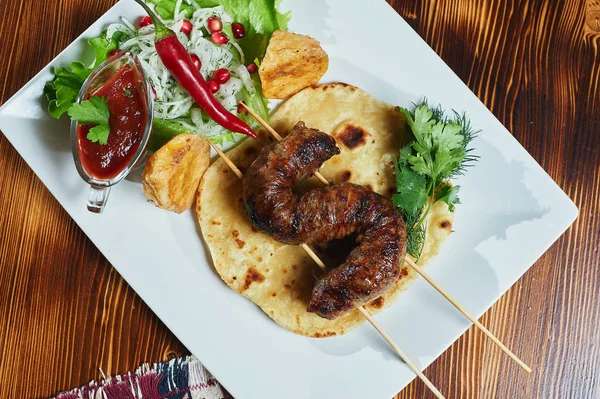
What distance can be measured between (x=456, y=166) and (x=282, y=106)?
1.45m

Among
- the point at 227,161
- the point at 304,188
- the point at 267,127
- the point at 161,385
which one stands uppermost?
the point at 267,127

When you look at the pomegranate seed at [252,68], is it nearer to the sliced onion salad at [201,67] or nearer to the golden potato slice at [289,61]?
the sliced onion salad at [201,67]

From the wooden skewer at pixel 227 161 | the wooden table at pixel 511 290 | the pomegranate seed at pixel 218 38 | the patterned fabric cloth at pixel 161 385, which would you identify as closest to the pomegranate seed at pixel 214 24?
the pomegranate seed at pixel 218 38

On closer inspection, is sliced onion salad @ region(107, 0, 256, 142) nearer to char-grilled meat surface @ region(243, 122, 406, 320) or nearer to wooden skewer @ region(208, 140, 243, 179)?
wooden skewer @ region(208, 140, 243, 179)

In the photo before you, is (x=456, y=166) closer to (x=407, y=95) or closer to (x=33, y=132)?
(x=407, y=95)

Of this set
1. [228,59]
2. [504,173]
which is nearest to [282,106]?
[228,59]

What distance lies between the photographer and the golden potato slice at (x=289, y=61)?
4.05 m

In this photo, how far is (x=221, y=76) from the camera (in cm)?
432

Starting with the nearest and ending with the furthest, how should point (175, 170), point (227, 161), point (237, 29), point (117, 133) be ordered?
1. point (117, 133)
2. point (175, 170)
3. point (227, 161)
4. point (237, 29)

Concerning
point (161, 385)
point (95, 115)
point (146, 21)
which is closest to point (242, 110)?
point (146, 21)

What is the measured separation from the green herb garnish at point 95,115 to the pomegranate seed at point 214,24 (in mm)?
1085

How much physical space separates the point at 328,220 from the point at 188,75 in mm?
1536

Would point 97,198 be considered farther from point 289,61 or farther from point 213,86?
point 289,61

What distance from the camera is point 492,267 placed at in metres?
4.32
